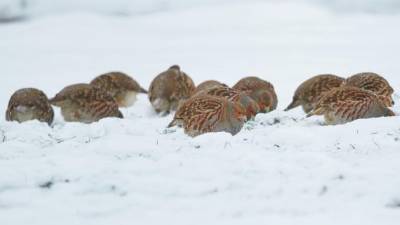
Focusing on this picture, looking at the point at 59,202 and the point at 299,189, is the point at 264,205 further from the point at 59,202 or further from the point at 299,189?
the point at 59,202

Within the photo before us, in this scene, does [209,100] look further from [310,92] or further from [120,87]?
[120,87]

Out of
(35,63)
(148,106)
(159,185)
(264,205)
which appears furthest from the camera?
(35,63)

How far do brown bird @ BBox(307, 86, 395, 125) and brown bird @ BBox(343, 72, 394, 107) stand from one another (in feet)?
3.22

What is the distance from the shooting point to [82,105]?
8.87m

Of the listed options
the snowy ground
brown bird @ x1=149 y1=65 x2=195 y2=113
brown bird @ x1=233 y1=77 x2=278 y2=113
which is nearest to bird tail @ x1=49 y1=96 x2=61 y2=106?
the snowy ground

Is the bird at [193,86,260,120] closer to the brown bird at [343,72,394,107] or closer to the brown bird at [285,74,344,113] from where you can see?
the brown bird at [285,74,344,113]

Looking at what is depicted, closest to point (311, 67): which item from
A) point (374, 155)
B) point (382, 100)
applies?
point (382, 100)

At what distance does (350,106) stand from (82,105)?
355cm

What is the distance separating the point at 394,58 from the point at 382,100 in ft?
18.7

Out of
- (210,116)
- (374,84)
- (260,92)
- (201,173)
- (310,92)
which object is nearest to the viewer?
(201,173)

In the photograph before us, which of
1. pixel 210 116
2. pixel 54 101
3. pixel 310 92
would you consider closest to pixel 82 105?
pixel 54 101

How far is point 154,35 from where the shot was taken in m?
18.0

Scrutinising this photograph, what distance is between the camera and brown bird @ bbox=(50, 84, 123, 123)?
887 centimetres

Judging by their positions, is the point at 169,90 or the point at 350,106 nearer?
the point at 350,106
